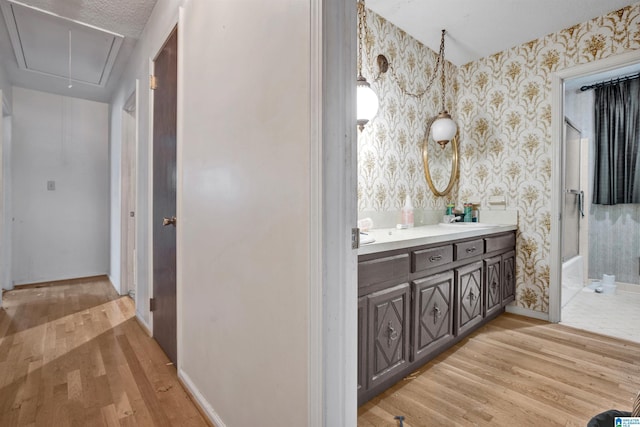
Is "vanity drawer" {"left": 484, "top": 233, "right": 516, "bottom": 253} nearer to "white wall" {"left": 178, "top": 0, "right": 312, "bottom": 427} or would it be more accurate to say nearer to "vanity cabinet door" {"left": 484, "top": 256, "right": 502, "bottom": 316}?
"vanity cabinet door" {"left": 484, "top": 256, "right": 502, "bottom": 316}

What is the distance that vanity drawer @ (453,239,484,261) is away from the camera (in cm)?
188

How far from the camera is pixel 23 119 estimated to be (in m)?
3.44

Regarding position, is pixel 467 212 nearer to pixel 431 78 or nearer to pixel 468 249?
pixel 468 249

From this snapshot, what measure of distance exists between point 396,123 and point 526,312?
196 cm

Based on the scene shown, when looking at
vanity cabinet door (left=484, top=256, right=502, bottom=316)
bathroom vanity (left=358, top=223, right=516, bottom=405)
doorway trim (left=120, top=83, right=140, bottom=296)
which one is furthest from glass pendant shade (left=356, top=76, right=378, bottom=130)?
doorway trim (left=120, top=83, right=140, bottom=296)

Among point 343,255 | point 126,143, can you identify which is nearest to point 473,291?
point 343,255

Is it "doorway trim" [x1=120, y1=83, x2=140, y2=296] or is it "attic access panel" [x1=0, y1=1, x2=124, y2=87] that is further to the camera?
"doorway trim" [x1=120, y1=83, x2=140, y2=296]

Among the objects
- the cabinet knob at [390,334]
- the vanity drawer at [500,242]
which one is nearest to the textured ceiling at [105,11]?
the cabinet knob at [390,334]

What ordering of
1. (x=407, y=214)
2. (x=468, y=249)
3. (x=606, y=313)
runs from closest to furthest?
1. (x=468, y=249)
2. (x=407, y=214)
3. (x=606, y=313)

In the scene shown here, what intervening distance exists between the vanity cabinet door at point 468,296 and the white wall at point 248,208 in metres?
1.38

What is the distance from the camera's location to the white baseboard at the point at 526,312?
8.16ft

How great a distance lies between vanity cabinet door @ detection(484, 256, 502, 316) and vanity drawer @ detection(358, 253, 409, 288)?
1.06 metres

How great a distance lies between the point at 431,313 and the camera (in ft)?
5.51

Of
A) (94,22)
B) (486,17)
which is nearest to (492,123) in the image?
(486,17)
